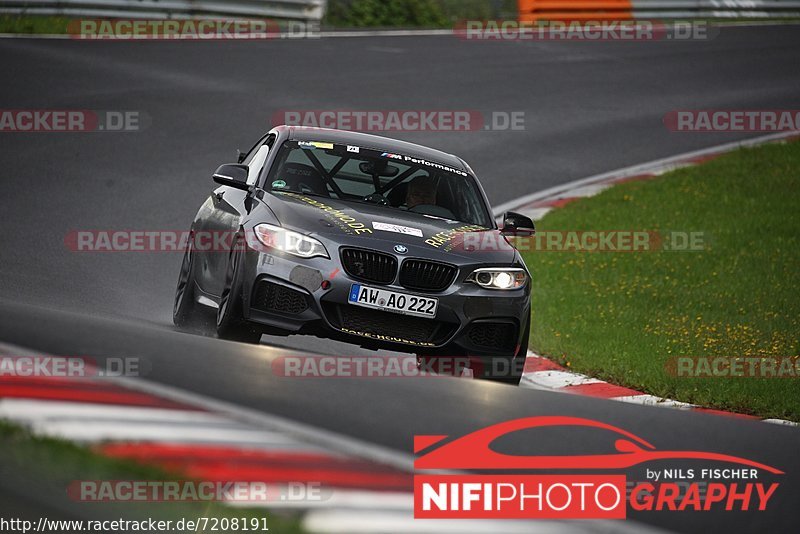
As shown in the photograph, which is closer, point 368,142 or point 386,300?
point 386,300

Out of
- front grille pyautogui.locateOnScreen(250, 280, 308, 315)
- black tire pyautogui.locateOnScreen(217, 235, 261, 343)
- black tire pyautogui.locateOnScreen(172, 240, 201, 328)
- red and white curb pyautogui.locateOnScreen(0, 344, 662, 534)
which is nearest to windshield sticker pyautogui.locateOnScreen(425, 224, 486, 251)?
front grille pyautogui.locateOnScreen(250, 280, 308, 315)

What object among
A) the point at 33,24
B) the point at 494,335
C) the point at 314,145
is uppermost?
the point at 33,24

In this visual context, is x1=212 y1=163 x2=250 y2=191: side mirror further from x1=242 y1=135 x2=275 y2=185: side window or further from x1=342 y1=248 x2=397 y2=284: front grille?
x1=342 y1=248 x2=397 y2=284: front grille

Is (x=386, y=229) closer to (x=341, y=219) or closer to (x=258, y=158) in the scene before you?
(x=341, y=219)

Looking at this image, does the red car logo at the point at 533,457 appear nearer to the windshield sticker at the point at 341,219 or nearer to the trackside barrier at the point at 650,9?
the windshield sticker at the point at 341,219

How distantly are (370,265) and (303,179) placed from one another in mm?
1331

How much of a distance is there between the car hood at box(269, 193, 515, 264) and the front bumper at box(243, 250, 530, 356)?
20 cm

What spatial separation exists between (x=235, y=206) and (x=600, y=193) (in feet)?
26.5

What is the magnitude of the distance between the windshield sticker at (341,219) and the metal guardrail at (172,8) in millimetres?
16264

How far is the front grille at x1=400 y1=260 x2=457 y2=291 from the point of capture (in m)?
6.70

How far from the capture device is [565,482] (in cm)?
Answer: 315

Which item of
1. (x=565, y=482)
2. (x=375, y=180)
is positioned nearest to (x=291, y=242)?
(x=375, y=180)

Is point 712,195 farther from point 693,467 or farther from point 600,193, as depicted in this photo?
point 693,467

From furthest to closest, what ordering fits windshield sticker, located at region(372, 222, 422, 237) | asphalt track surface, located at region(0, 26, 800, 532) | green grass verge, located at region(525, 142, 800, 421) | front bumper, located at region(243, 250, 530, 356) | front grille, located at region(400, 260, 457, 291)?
green grass verge, located at region(525, 142, 800, 421) < windshield sticker, located at region(372, 222, 422, 237) < front grille, located at region(400, 260, 457, 291) < front bumper, located at region(243, 250, 530, 356) < asphalt track surface, located at region(0, 26, 800, 532)
